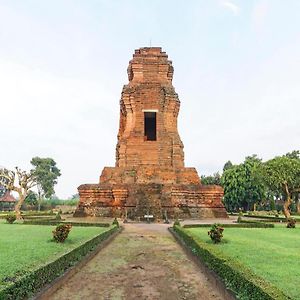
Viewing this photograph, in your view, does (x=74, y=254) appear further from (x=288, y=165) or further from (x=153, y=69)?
(x=153, y=69)

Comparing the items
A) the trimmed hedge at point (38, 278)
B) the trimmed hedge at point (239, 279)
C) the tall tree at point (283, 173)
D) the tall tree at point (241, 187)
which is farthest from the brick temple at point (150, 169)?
the tall tree at point (241, 187)

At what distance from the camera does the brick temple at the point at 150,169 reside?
23.5m

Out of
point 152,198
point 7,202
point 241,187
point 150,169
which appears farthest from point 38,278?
point 7,202

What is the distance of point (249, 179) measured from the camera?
4650 centimetres

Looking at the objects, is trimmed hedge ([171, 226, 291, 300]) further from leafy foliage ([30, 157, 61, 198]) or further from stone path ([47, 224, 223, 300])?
leafy foliage ([30, 157, 61, 198])

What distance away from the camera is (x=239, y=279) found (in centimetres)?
589

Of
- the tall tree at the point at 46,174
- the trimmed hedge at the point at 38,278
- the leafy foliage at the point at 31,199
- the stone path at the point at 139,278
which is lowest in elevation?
the stone path at the point at 139,278

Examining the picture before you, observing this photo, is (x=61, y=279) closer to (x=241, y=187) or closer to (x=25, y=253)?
(x=25, y=253)

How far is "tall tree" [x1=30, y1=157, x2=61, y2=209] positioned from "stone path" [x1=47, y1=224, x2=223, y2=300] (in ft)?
205

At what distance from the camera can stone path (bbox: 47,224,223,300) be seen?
641 centimetres

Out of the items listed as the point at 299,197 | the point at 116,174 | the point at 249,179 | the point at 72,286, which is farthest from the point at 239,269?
the point at 299,197

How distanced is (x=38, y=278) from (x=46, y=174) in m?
67.8

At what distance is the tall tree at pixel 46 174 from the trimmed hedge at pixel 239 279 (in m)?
65.2

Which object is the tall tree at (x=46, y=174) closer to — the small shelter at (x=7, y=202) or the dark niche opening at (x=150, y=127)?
the small shelter at (x=7, y=202)
